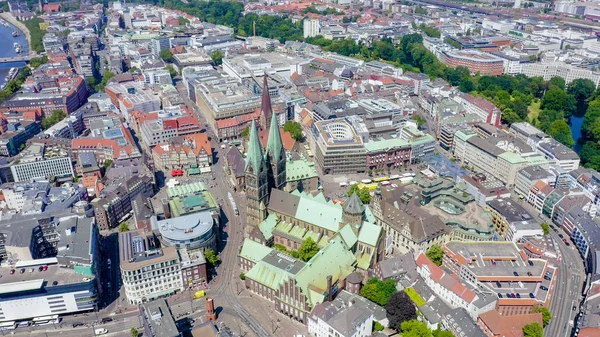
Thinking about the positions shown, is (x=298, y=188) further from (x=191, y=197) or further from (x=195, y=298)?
(x=195, y=298)

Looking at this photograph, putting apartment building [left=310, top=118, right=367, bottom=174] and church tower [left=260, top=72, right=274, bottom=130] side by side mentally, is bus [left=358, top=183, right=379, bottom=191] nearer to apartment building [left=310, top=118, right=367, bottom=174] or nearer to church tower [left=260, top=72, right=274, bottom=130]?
apartment building [left=310, top=118, right=367, bottom=174]

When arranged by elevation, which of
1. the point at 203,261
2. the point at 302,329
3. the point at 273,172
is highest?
the point at 273,172

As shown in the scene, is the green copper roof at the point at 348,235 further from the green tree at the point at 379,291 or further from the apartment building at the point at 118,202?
the apartment building at the point at 118,202

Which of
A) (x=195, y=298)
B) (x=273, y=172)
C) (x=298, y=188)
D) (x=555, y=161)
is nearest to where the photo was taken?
(x=195, y=298)

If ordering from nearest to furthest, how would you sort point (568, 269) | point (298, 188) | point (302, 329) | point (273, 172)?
point (302, 329), point (568, 269), point (273, 172), point (298, 188)

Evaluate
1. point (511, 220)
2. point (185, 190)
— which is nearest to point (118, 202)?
point (185, 190)

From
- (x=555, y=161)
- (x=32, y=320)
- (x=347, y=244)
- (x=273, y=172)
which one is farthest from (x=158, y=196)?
(x=555, y=161)
